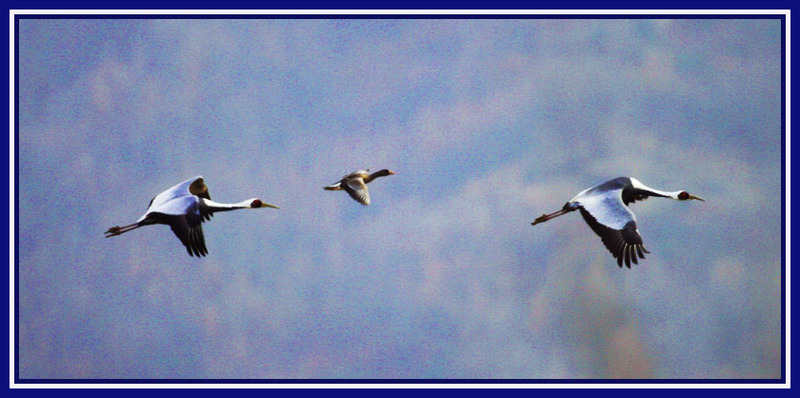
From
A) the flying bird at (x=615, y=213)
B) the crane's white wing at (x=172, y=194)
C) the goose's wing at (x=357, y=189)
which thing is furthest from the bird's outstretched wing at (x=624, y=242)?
the crane's white wing at (x=172, y=194)

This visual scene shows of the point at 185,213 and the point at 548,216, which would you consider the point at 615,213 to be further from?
the point at 185,213

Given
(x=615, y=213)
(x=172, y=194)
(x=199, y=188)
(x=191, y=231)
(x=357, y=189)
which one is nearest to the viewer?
(x=191, y=231)

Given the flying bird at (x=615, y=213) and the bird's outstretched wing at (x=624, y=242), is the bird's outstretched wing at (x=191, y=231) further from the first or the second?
the bird's outstretched wing at (x=624, y=242)

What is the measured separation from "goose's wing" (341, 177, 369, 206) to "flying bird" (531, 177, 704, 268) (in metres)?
4.45

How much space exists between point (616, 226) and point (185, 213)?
6940 mm

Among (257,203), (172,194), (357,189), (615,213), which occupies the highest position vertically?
(357,189)

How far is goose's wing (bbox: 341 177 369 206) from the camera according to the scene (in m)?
25.6

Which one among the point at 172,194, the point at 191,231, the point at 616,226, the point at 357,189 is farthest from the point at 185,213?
the point at 616,226

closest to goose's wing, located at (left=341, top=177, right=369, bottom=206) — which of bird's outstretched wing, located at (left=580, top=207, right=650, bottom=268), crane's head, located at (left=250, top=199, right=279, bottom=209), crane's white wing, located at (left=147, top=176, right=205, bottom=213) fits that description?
crane's head, located at (left=250, top=199, right=279, bottom=209)

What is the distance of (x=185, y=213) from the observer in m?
21.1

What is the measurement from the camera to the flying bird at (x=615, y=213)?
20905 millimetres

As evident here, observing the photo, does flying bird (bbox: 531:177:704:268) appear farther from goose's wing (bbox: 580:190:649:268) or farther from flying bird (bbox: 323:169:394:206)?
flying bird (bbox: 323:169:394:206)
